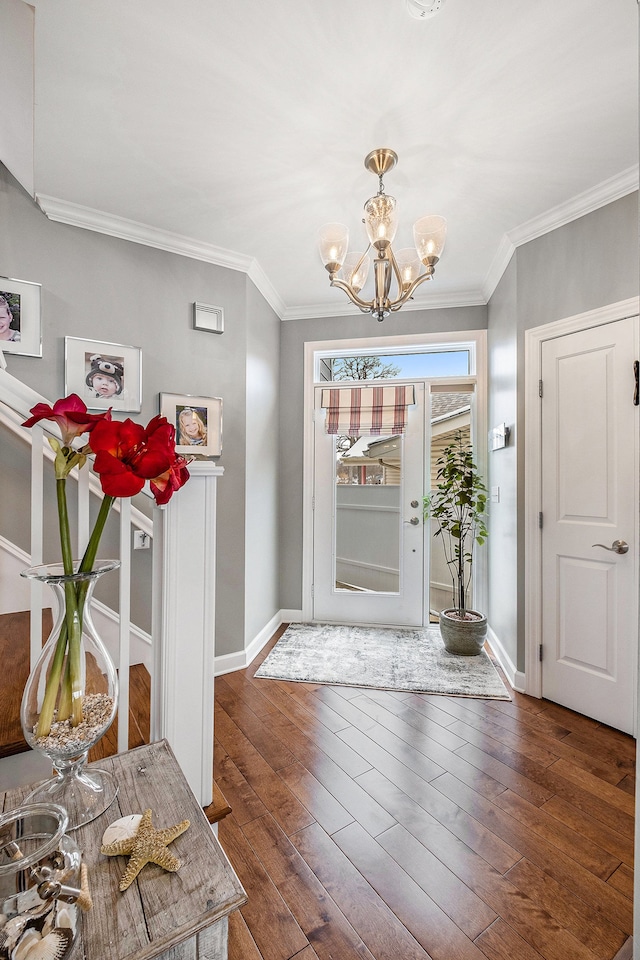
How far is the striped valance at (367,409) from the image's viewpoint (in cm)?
373

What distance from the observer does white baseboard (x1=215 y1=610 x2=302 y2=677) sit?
9.45ft

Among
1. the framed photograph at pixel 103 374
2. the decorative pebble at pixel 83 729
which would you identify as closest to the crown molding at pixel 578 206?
the framed photograph at pixel 103 374

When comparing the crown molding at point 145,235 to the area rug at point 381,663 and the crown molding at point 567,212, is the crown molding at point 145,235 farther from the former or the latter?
the area rug at point 381,663

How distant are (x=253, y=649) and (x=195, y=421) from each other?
163cm

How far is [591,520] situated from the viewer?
7.85 ft

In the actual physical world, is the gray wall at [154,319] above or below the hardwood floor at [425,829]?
above

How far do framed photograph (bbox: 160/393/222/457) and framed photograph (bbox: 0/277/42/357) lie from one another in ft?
2.30

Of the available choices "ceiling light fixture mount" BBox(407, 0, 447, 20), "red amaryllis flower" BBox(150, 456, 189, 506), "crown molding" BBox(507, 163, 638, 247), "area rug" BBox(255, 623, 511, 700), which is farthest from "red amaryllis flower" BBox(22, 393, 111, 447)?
"crown molding" BBox(507, 163, 638, 247)

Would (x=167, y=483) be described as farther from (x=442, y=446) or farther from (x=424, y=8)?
(x=442, y=446)

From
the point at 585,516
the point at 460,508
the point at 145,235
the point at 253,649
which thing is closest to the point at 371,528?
the point at 460,508

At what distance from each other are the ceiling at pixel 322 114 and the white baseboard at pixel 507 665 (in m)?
2.62

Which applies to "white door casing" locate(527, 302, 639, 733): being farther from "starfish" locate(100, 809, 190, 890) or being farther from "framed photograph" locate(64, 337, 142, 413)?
"framed photograph" locate(64, 337, 142, 413)

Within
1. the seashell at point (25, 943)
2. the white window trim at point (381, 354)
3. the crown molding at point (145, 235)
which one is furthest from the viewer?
the white window trim at point (381, 354)

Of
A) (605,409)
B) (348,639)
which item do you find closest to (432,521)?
(348,639)
